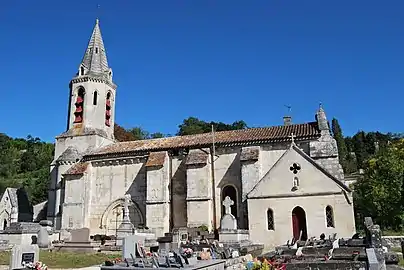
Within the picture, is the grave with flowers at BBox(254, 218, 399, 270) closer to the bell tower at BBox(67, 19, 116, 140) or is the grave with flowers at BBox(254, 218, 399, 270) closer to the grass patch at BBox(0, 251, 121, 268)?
the grass patch at BBox(0, 251, 121, 268)

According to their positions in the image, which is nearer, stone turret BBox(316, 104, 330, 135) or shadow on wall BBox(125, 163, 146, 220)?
stone turret BBox(316, 104, 330, 135)

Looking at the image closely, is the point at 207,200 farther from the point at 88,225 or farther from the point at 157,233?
the point at 88,225

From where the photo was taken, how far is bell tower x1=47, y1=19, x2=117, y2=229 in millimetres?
30656

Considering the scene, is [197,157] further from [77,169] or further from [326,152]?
[77,169]

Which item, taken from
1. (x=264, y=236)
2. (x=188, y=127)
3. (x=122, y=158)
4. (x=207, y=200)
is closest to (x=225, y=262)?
(x=264, y=236)

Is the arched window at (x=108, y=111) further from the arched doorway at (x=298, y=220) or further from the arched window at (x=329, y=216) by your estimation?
the arched window at (x=329, y=216)

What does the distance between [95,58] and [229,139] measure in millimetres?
15815

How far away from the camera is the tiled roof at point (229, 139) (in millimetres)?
25625

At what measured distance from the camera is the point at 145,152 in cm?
2847

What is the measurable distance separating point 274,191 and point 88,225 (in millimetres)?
15285

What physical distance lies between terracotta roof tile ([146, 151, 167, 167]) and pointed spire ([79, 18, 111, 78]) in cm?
1059

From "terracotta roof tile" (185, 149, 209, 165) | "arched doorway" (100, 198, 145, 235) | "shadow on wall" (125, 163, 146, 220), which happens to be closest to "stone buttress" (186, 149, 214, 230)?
"terracotta roof tile" (185, 149, 209, 165)

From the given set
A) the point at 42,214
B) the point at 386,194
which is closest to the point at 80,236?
the point at 42,214

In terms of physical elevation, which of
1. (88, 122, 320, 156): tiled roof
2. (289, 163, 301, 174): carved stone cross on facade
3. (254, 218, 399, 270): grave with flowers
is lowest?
(254, 218, 399, 270): grave with flowers
